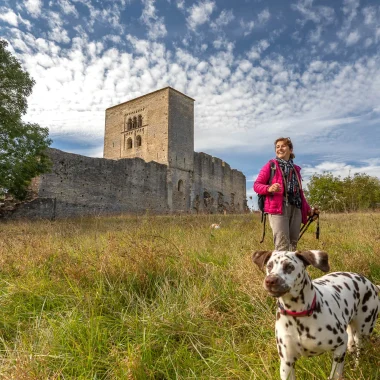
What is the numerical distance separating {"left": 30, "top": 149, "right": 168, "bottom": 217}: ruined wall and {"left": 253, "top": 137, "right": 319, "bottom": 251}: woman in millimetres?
14206

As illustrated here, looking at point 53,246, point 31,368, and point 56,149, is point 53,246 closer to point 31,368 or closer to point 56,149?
point 31,368

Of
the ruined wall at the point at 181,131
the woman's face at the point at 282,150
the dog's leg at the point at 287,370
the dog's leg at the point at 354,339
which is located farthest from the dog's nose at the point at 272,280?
the ruined wall at the point at 181,131

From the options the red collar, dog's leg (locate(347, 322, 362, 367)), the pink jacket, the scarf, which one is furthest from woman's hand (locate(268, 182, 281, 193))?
the red collar

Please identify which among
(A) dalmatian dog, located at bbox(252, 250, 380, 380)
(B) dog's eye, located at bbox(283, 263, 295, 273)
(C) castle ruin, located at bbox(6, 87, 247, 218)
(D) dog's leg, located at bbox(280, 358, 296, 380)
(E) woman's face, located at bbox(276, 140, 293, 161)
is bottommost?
(D) dog's leg, located at bbox(280, 358, 296, 380)

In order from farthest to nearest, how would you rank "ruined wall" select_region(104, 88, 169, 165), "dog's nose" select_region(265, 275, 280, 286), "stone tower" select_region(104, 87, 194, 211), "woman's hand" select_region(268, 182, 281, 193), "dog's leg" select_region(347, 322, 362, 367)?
"ruined wall" select_region(104, 88, 169, 165)
"stone tower" select_region(104, 87, 194, 211)
"woman's hand" select_region(268, 182, 281, 193)
"dog's leg" select_region(347, 322, 362, 367)
"dog's nose" select_region(265, 275, 280, 286)

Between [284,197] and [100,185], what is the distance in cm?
1934

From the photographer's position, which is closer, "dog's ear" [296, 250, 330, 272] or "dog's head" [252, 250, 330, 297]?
"dog's head" [252, 250, 330, 297]

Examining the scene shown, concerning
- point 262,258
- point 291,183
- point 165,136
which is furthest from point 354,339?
point 165,136

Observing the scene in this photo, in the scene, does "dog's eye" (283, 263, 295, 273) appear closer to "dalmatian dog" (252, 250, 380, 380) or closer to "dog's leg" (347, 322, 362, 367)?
"dalmatian dog" (252, 250, 380, 380)

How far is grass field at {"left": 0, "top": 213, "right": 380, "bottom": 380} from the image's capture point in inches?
78.1

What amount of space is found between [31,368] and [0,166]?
1129 centimetres

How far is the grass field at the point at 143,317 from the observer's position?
1.98 m

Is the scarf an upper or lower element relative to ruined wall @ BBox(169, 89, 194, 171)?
lower

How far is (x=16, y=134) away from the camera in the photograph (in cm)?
1195
